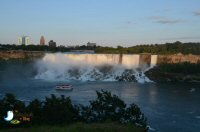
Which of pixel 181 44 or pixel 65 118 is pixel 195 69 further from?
pixel 65 118

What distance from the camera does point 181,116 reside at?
2345cm

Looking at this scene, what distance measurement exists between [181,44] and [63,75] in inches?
1095

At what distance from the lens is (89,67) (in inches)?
A: 2282

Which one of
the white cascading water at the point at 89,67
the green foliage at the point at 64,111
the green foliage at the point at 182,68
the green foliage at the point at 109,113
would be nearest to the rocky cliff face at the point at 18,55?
the white cascading water at the point at 89,67

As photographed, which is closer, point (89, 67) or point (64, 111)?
point (64, 111)

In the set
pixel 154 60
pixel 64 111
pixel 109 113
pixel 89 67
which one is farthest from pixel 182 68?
pixel 64 111

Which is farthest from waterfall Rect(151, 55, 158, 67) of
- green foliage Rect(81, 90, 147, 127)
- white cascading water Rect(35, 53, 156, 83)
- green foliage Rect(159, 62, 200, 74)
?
green foliage Rect(81, 90, 147, 127)

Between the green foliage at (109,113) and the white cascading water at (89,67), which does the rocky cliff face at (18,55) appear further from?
the green foliage at (109,113)

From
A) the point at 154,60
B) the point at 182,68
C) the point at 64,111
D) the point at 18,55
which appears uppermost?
the point at 64,111

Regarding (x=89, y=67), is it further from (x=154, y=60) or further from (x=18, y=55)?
(x=18, y=55)

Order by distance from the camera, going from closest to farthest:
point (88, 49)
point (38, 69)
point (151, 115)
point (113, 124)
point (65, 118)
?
point (113, 124) < point (65, 118) < point (151, 115) < point (38, 69) < point (88, 49)

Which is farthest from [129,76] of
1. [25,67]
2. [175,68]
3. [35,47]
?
[35,47]

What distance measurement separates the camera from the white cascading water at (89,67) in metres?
52.4

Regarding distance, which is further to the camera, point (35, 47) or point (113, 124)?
point (35, 47)
